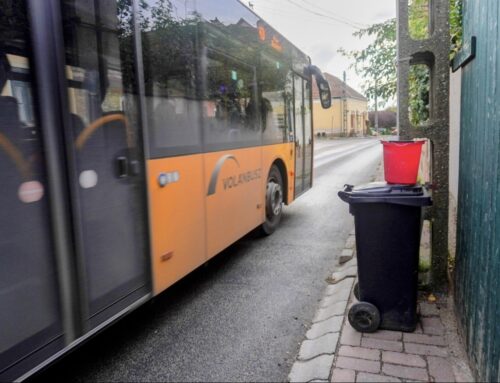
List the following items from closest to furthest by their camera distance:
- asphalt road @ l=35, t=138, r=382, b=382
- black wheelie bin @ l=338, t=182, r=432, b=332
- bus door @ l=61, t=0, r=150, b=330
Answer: bus door @ l=61, t=0, r=150, b=330, asphalt road @ l=35, t=138, r=382, b=382, black wheelie bin @ l=338, t=182, r=432, b=332

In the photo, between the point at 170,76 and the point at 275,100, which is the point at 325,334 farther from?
the point at 275,100

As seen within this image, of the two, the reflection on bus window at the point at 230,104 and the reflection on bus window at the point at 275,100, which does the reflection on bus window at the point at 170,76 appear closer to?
the reflection on bus window at the point at 230,104

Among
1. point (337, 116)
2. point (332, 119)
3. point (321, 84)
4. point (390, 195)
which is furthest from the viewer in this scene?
point (337, 116)

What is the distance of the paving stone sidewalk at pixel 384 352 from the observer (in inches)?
106

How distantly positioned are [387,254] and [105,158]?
2151 mm

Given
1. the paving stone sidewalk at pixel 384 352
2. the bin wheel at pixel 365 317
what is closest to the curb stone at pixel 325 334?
the paving stone sidewalk at pixel 384 352

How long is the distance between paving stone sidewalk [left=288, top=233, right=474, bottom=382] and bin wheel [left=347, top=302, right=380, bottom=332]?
50mm

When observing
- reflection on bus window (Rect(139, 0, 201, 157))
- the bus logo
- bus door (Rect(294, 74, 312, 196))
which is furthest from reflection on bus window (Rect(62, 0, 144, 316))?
bus door (Rect(294, 74, 312, 196))

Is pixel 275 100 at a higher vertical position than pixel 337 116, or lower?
lower

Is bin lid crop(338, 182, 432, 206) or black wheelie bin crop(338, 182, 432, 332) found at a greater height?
bin lid crop(338, 182, 432, 206)

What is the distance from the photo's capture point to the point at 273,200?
21.8 ft

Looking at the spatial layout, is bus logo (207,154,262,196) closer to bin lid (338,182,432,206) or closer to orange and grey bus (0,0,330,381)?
orange and grey bus (0,0,330,381)

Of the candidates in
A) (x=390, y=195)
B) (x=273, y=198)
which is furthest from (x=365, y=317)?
(x=273, y=198)

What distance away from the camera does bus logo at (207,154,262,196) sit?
4.46 metres
